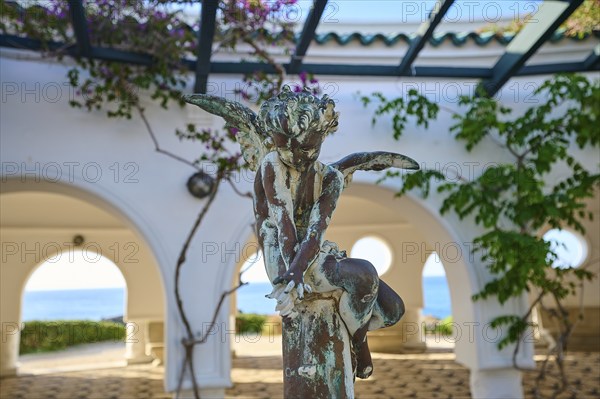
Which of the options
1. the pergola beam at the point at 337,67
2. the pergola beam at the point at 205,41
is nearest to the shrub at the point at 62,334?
the pergola beam at the point at 337,67

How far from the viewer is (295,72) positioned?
5441 millimetres

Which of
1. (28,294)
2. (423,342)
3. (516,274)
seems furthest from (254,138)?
(28,294)

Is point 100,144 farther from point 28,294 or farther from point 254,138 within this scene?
point 28,294

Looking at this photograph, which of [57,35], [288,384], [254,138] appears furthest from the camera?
[57,35]

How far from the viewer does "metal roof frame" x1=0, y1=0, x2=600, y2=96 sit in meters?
4.39

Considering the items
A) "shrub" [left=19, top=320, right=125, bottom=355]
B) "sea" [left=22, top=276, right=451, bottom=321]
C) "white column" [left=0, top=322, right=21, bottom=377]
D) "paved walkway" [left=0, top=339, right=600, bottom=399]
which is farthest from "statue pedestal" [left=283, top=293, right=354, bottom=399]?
"sea" [left=22, top=276, right=451, bottom=321]

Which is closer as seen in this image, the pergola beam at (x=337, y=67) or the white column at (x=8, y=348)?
the pergola beam at (x=337, y=67)

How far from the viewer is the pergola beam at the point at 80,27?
414 cm

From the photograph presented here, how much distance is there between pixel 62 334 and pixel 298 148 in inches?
611

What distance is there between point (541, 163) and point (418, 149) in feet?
3.74

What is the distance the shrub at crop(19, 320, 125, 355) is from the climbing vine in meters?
12.3

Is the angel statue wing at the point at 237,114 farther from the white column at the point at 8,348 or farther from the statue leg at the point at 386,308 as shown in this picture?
the white column at the point at 8,348

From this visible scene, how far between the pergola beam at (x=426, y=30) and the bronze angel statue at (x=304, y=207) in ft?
9.18

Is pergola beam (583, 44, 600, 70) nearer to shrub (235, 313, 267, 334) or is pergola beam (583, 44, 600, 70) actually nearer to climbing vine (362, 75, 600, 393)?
climbing vine (362, 75, 600, 393)
